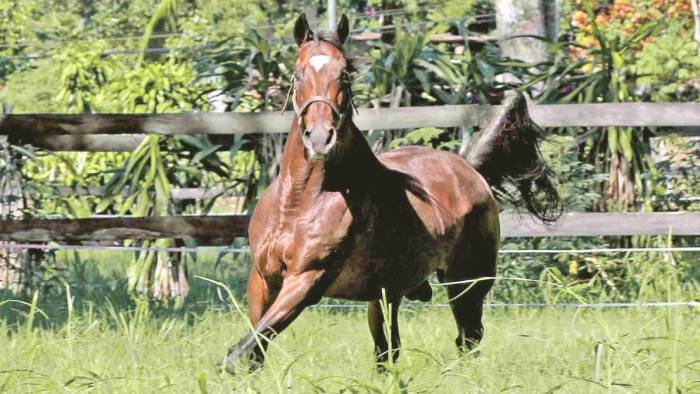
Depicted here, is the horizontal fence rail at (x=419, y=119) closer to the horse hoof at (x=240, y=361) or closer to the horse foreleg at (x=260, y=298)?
the horse foreleg at (x=260, y=298)

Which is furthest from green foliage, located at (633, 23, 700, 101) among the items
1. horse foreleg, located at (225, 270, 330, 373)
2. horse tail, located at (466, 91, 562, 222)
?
horse foreleg, located at (225, 270, 330, 373)

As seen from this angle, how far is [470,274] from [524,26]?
6.18m

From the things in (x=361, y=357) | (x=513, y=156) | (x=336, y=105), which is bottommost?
(x=361, y=357)

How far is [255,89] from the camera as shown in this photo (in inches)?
418

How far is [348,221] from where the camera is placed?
19.4ft

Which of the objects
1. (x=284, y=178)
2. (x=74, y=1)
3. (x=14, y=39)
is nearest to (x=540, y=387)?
(x=284, y=178)

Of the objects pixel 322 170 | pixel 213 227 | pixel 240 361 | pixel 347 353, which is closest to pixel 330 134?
pixel 322 170

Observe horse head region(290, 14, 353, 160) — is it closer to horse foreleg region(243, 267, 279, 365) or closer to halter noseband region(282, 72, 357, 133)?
halter noseband region(282, 72, 357, 133)

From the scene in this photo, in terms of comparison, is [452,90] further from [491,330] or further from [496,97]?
[491,330]

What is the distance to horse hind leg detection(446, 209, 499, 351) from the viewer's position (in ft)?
23.0

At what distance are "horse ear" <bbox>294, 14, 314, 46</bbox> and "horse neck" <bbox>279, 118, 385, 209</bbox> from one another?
0.37 m

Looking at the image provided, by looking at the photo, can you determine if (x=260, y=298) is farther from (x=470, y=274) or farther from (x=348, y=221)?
(x=470, y=274)

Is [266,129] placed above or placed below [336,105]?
below

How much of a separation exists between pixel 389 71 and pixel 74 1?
34.2 metres
